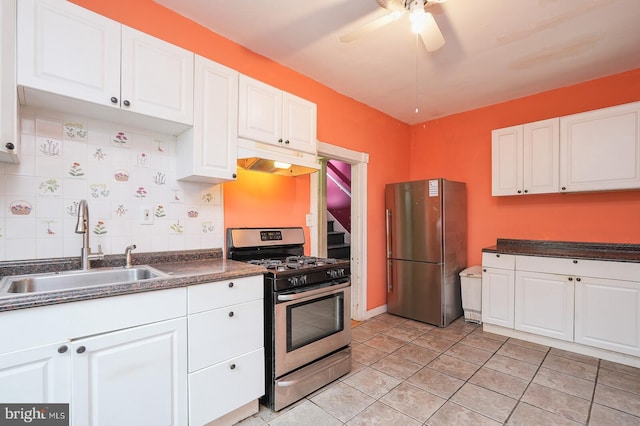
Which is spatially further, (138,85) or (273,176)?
(273,176)

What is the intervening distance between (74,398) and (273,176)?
6.34 feet

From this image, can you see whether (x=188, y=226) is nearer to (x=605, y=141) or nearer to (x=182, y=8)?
(x=182, y=8)

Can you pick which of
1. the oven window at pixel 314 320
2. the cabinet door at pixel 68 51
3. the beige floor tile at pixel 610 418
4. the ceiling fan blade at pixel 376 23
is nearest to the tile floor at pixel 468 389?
the beige floor tile at pixel 610 418

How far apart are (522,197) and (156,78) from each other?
3808mm

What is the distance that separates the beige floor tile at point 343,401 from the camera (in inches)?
71.9

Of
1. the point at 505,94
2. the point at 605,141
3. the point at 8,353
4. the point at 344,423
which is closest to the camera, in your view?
the point at 8,353

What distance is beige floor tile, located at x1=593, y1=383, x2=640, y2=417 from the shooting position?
6.05 feet

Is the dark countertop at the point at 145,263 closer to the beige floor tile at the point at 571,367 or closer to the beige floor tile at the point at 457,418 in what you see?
the beige floor tile at the point at 457,418

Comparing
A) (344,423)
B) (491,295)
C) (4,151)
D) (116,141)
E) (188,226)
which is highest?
(116,141)

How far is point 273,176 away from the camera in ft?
8.74

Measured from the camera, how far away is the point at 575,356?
2572mm

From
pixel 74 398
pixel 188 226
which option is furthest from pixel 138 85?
pixel 74 398

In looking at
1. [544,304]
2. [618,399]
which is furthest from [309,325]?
[544,304]

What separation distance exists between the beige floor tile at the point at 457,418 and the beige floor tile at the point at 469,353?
740 millimetres
